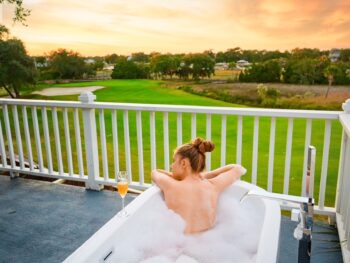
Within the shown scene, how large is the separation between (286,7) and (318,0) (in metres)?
0.33

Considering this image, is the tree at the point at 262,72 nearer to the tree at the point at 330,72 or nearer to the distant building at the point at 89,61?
the tree at the point at 330,72

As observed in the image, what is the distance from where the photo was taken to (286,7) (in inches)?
147

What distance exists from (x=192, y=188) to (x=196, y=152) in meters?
0.22

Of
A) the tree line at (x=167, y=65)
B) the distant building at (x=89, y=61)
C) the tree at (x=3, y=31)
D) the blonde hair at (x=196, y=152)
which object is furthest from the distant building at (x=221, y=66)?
the tree at (x=3, y=31)

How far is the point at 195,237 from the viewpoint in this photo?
2.09 metres

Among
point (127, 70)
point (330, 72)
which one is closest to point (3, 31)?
point (127, 70)

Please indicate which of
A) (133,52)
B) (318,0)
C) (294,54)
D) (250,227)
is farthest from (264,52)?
(250,227)

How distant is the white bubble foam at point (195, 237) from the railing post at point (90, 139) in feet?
4.75

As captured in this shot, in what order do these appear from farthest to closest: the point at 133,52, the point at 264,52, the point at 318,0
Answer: the point at 133,52
the point at 264,52
the point at 318,0

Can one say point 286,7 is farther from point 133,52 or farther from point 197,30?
point 133,52

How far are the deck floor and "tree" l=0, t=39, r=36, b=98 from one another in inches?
54.2

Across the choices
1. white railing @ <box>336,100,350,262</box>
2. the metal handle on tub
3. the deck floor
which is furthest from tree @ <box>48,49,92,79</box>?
the metal handle on tub

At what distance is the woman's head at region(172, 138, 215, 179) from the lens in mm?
2045

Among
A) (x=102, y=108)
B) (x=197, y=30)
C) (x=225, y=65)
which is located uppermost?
(x=197, y=30)
